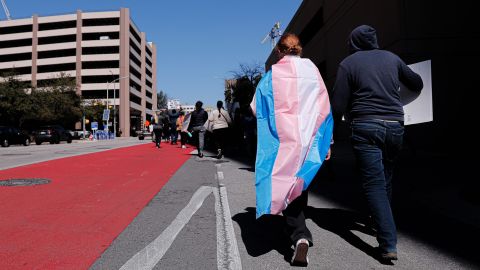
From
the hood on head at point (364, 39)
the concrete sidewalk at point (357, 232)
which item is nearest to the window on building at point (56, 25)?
the concrete sidewalk at point (357, 232)

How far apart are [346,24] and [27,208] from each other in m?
20.7

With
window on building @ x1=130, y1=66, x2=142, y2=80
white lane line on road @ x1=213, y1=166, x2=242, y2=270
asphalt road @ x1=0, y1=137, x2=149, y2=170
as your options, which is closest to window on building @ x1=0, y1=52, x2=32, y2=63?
window on building @ x1=130, y1=66, x2=142, y2=80

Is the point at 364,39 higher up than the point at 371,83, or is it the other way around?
the point at 364,39

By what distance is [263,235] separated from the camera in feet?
13.4

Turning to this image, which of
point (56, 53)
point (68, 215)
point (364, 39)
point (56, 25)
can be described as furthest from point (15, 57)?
point (364, 39)

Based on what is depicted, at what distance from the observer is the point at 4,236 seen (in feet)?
13.0

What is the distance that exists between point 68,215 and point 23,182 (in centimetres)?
322

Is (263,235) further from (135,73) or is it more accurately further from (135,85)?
(135,73)

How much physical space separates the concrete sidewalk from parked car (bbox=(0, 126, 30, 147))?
27185mm

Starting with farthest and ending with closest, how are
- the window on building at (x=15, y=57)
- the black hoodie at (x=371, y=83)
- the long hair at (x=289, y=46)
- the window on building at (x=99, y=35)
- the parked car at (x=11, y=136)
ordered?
the window on building at (x=15, y=57) → the window on building at (x=99, y=35) → the parked car at (x=11, y=136) → the long hair at (x=289, y=46) → the black hoodie at (x=371, y=83)

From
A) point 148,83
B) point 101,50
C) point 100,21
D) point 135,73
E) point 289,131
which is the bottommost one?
point 289,131

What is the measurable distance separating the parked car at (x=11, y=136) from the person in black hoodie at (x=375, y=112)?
30.4 m

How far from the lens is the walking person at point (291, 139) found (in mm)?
3145

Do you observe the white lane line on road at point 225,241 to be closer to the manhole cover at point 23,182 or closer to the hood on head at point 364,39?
the hood on head at point 364,39
